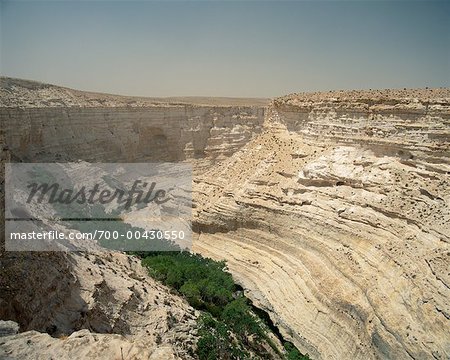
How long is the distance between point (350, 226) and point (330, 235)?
2.77ft

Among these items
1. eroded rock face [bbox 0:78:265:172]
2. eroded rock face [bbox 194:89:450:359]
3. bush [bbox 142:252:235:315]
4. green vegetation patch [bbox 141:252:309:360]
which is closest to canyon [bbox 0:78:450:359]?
eroded rock face [bbox 194:89:450:359]

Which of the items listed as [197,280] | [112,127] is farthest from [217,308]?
[112,127]

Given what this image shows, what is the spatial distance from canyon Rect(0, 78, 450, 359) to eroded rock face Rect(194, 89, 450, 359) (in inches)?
1.5

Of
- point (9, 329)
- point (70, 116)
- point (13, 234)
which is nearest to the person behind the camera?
point (9, 329)

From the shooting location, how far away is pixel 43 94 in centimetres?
3450

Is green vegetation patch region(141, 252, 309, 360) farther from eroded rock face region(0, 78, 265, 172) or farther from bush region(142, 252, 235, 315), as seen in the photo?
eroded rock face region(0, 78, 265, 172)

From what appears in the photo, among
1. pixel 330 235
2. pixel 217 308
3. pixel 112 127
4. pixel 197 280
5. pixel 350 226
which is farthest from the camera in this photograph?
pixel 112 127

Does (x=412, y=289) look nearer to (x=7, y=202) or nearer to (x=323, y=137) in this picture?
(x=323, y=137)

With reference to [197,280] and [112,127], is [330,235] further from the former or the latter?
[112,127]

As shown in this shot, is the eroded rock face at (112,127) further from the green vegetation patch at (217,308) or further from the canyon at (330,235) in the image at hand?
the green vegetation patch at (217,308)

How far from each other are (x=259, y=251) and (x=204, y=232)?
3.67 metres

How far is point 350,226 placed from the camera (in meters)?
14.1

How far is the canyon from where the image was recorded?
10453 mm

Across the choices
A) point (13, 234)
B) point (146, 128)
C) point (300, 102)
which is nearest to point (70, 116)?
point (146, 128)
